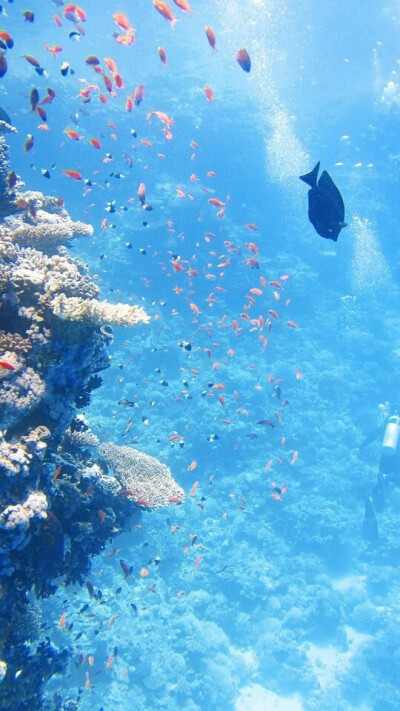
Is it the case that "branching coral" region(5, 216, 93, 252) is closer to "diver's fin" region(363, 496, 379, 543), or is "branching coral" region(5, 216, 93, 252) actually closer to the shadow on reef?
the shadow on reef

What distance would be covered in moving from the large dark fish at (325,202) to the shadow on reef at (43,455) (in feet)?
7.86

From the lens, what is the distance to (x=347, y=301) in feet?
87.8

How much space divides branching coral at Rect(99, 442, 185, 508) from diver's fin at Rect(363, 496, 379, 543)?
12.6m

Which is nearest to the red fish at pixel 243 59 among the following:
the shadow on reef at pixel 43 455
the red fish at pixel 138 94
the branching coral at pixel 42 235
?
the red fish at pixel 138 94

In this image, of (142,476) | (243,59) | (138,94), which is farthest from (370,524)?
Answer: (138,94)

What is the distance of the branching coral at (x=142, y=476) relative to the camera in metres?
6.57

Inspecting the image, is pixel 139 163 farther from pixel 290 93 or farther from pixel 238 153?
pixel 290 93

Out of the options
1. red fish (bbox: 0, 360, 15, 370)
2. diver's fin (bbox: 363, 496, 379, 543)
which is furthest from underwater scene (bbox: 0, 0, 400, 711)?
diver's fin (bbox: 363, 496, 379, 543)

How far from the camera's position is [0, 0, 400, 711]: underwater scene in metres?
4.59

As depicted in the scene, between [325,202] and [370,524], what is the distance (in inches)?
701

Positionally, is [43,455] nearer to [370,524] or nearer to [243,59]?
[243,59]

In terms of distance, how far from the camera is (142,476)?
7.27 m

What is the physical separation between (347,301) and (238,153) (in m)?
13.0

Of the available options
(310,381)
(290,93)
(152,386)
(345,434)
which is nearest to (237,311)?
(310,381)
